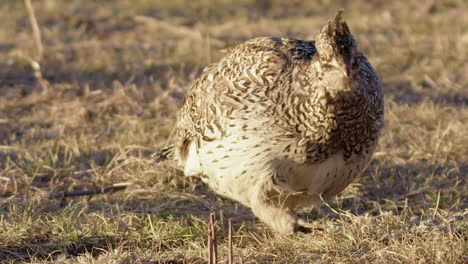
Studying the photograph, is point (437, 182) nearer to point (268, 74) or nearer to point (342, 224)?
point (342, 224)

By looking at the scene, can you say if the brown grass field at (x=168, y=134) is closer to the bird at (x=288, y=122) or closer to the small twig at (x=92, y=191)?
the small twig at (x=92, y=191)

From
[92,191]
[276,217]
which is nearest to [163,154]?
[92,191]

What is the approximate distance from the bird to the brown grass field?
0.26 meters

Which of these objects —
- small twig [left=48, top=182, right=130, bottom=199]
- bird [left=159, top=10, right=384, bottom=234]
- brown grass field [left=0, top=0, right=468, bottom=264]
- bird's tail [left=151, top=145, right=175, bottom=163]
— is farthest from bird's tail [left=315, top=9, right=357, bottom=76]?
small twig [left=48, top=182, right=130, bottom=199]

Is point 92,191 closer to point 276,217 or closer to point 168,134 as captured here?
point 168,134

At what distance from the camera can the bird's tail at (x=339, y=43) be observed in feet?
10.6

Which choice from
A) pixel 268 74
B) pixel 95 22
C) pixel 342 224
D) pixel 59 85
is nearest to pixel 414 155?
pixel 342 224

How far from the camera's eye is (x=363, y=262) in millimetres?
3332

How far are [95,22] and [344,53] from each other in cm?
640

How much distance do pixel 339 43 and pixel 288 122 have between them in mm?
513

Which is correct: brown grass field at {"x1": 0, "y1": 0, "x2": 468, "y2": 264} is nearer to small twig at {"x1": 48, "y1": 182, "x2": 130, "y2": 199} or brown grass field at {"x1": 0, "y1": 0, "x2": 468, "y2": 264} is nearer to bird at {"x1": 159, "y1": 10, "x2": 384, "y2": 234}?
small twig at {"x1": 48, "y1": 182, "x2": 130, "y2": 199}

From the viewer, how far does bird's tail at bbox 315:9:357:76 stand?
3.25 metres

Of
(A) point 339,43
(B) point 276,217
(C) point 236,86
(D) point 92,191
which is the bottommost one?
(D) point 92,191

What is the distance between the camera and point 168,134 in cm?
572
